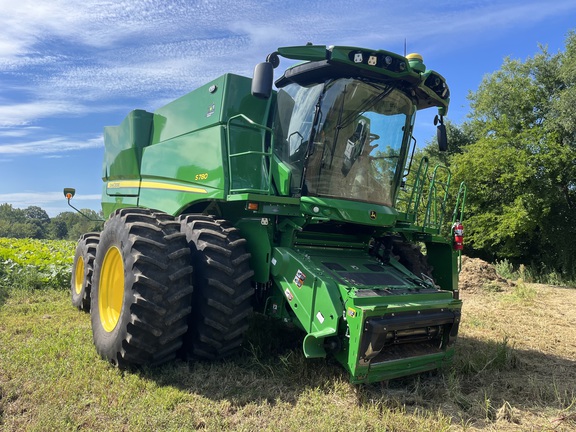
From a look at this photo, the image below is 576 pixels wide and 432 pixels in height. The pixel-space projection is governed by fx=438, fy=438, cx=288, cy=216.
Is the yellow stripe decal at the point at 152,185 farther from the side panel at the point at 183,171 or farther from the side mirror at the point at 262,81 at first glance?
the side mirror at the point at 262,81

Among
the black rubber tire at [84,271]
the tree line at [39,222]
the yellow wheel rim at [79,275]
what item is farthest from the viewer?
the tree line at [39,222]

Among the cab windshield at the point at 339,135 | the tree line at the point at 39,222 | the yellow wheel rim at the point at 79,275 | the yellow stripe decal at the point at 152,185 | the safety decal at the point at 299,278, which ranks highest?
the cab windshield at the point at 339,135

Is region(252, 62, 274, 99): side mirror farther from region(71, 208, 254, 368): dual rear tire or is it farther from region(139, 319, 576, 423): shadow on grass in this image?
region(139, 319, 576, 423): shadow on grass

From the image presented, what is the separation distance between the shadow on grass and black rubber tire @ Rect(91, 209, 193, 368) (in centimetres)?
27

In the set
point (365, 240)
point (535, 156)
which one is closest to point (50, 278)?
point (365, 240)

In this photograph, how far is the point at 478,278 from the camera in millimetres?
11281

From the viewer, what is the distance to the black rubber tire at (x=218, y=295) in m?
3.87

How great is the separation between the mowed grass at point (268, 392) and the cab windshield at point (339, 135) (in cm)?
177

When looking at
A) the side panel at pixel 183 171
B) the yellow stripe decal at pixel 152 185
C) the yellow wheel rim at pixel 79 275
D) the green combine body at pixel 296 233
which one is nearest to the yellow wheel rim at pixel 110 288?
the green combine body at pixel 296 233

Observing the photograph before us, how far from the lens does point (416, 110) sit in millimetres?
4984

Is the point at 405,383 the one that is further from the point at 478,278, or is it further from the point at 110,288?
the point at 478,278

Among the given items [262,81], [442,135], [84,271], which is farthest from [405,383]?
[84,271]

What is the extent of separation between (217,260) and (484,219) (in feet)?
52.3

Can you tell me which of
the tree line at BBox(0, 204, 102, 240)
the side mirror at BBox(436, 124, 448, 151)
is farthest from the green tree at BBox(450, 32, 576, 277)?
the tree line at BBox(0, 204, 102, 240)
